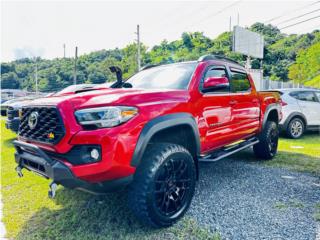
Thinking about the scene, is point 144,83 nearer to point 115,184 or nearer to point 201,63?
point 201,63

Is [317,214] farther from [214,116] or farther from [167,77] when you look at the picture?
[167,77]

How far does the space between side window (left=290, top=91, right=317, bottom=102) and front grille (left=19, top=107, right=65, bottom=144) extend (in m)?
7.42

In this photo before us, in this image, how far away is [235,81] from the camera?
13.8 feet

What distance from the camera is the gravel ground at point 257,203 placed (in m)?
2.56

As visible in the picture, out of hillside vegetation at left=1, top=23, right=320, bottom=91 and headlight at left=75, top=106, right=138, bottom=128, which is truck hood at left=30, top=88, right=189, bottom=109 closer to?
headlight at left=75, top=106, right=138, bottom=128

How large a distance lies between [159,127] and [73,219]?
4.69 ft

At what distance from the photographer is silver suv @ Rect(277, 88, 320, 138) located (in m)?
7.46

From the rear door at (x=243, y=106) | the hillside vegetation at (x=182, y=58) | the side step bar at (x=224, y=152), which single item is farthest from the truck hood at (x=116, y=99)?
the hillside vegetation at (x=182, y=58)

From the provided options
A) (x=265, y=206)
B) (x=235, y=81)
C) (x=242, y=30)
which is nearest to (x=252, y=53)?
(x=242, y=30)

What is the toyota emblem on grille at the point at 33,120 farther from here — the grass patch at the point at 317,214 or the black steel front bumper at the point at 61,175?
the grass patch at the point at 317,214

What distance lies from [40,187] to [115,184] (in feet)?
6.71

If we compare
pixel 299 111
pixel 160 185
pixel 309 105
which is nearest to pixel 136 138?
pixel 160 185

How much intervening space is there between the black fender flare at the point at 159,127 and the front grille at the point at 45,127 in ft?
2.26

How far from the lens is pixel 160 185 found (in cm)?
254
